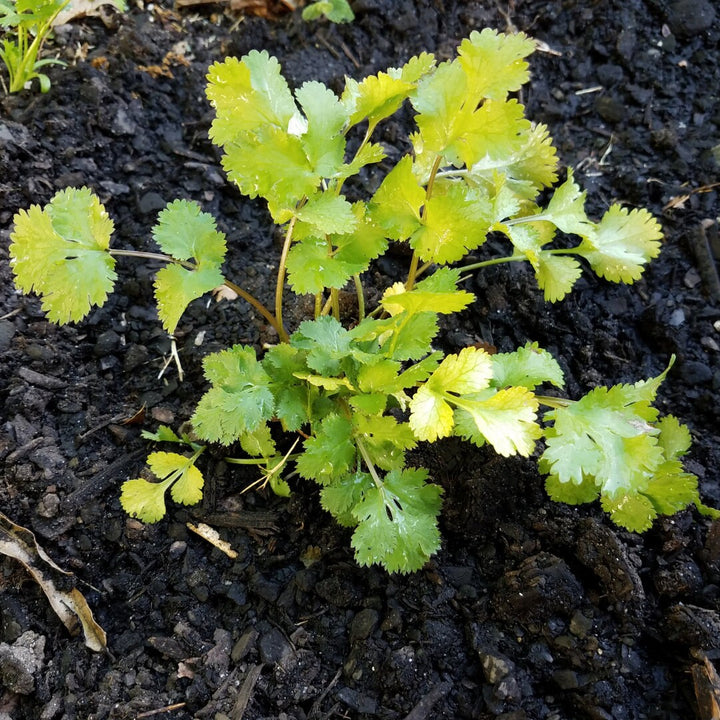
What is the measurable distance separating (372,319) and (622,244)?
71 centimetres

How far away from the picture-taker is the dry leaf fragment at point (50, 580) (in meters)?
1.47

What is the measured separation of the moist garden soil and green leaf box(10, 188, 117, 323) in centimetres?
37

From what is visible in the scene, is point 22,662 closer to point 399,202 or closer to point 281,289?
point 281,289

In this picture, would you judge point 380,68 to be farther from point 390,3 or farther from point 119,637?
point 119,637

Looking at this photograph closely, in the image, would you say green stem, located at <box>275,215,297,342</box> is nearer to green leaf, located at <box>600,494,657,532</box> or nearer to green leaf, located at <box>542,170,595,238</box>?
green leaf, located at <box>542,170,595,238</box>

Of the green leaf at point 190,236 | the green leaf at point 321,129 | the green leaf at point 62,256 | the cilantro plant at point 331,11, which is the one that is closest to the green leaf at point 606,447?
the green leaf at point 321,129

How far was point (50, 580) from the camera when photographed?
1.50 m

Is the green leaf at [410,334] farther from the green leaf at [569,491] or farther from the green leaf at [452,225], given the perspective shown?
the green leaf at [569,491]

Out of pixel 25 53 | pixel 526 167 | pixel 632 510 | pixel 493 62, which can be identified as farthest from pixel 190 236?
pixel 632 510

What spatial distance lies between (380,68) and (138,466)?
1.50 meters

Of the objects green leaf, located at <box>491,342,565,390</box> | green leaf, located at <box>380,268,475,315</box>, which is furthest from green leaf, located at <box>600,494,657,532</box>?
green leaf, located at <box>380,268,475,315</box>

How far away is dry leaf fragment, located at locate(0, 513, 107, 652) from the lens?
1.47 metres

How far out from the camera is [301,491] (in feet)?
5.44

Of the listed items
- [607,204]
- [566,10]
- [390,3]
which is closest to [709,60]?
[566,10]
